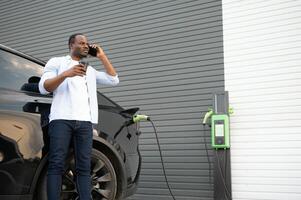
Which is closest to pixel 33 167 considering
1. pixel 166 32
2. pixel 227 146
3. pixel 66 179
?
pixel 66 179

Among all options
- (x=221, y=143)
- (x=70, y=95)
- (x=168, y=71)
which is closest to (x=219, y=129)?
(x=221, y=143)

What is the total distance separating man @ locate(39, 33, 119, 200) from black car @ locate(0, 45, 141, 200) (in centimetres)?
14

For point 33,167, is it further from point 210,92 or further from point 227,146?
point 210,92

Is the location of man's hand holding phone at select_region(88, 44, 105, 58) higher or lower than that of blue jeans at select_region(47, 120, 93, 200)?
higher

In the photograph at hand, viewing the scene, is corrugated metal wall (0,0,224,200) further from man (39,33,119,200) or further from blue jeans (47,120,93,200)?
blue jeans (47,120,93,200)

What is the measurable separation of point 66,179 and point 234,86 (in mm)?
3003

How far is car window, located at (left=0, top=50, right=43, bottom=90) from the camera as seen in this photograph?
3086 mm

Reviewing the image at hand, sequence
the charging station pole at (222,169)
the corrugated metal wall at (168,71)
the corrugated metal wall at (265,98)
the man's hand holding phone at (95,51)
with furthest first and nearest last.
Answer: the corrugated metal wall at (168,71) < the charging station pole at (222,169) < the corrugated metal wall at (265,98) < the man's hand holding phone at (95,51)

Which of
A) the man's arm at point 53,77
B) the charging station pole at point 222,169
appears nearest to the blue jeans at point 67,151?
the man's arm at point 53,77

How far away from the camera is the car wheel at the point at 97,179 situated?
3.20 m

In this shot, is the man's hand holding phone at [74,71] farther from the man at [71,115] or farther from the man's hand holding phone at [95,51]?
the man's hand holding phone at [95,51]

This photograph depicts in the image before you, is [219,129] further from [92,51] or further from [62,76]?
[62,76]

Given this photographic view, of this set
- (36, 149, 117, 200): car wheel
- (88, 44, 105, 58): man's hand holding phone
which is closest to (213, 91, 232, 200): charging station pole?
(36, 149, 117, 200): car wheel

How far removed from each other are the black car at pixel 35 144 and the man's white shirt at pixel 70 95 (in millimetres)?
170
